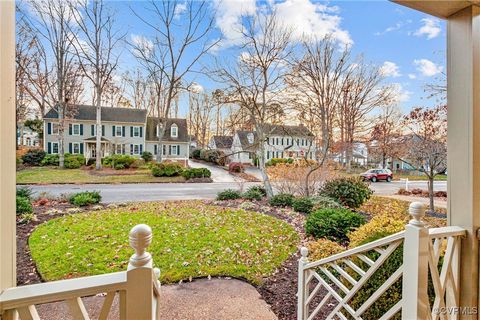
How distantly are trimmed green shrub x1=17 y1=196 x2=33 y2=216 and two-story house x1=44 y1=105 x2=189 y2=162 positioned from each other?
605 mm

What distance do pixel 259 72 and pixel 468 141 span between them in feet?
10.5

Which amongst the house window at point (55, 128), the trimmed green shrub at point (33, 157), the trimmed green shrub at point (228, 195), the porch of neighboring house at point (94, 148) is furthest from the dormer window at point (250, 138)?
the trimmed green shrub at point (33, 157)

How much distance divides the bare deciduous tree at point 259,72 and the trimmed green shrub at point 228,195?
90cm

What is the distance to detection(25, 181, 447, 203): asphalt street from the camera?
2.76 metres

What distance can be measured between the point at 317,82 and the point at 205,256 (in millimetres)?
3161

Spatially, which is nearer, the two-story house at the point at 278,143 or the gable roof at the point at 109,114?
the gable roof at the point at 109,114

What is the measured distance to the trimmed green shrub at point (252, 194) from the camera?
424 centimetres

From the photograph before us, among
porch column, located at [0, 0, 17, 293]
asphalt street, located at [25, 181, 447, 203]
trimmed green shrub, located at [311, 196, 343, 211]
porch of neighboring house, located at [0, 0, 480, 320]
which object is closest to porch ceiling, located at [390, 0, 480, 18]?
porch of neighboring house, located at [0, 0, 480, 320]

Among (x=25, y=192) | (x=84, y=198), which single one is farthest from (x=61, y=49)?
(x=84, y=198)

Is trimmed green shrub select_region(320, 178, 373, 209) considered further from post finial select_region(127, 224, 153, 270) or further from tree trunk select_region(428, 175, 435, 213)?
post finial select_region(127, 224, 153, 270)

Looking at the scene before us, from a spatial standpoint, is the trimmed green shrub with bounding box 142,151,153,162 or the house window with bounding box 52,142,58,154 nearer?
the house window with bounding box 52,142,58,154

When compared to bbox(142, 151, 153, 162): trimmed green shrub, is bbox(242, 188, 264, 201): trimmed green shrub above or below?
below

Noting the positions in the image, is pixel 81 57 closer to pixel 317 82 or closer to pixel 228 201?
pixel 228 201

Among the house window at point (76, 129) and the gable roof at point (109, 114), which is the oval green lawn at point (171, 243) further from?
the gable roof at point (109, 114)
